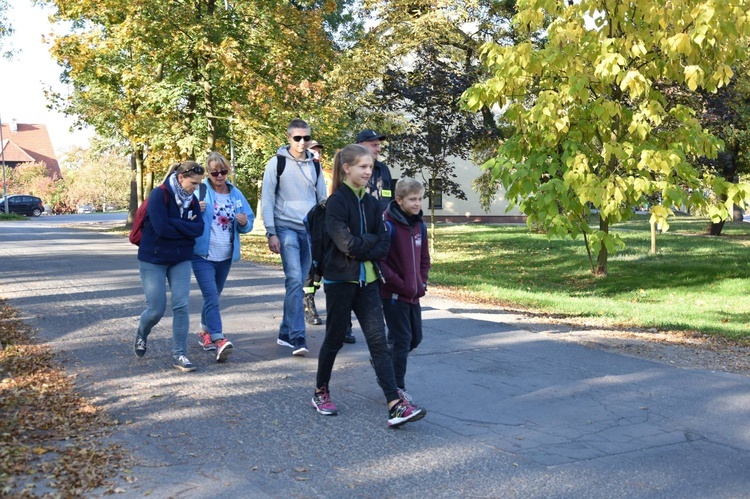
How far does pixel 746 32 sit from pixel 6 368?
1027 cm

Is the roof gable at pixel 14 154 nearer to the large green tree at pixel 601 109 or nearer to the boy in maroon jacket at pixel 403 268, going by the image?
the large green tree at pixel 601 109

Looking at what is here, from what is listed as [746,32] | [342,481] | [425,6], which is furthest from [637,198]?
[425,6]

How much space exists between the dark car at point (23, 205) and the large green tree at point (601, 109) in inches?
2342

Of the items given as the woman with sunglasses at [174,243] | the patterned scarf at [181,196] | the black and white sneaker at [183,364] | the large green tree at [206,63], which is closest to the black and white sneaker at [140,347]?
the woman with sunglasses at [174,243]

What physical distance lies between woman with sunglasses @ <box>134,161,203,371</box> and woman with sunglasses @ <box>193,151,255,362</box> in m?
0.33

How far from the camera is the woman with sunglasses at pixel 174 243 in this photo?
6820mm

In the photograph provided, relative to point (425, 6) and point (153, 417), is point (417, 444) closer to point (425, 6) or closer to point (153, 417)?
point (153, 417)

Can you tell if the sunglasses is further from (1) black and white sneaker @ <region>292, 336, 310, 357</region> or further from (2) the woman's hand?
(1) black and white sneaker @ <region>292, 336, 310, 357</region>

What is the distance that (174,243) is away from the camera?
6.91 m

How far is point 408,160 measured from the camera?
21688mm

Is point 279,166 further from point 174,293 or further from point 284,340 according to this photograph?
point 284,340

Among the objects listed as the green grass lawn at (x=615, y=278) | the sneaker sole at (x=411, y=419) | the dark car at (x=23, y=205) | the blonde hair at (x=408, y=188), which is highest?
the dark car at (x=23, y=205)

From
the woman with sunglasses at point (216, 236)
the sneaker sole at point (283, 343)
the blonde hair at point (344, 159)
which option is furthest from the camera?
the sneaker sole at point (283, 343)

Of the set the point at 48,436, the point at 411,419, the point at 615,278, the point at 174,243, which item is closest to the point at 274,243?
the point at 174,243
